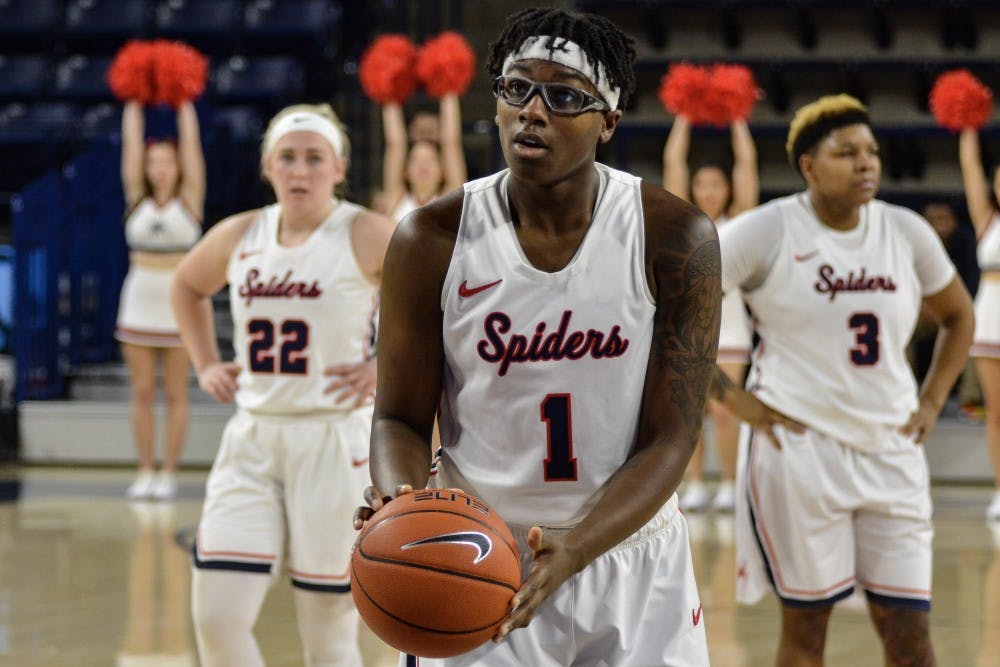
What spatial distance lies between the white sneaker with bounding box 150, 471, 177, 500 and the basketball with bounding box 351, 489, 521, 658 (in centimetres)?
675

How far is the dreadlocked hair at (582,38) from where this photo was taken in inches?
93.7

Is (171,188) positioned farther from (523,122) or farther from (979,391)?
(523,122)

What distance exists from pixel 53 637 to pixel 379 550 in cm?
348

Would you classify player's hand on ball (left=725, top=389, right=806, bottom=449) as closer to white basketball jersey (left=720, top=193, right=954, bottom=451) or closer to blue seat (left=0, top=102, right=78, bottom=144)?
white basketball jersey (left=720, top=193, right=954, bottom=451)

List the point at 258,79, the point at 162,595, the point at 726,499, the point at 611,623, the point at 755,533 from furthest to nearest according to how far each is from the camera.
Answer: the point at 258,79, the point at 726,499, the point at 162,595, the point at 755,533, the point at 611,623

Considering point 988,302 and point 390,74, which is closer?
point 988,302

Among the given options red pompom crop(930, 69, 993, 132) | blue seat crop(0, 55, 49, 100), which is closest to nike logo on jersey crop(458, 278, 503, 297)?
red pompom crop(930, 69, 993, 132)

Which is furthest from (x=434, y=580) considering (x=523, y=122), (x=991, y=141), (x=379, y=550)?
(x=991, y=141)

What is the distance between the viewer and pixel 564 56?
2.35 m

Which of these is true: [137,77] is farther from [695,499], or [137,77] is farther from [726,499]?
[726,499]

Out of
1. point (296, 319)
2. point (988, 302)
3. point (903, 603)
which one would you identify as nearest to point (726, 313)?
point (988, 302)

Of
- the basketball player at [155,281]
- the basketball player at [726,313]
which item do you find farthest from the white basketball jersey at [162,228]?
the basketball player at [726,313]

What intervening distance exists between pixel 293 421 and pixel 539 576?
191cm

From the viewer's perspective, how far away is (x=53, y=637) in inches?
208
